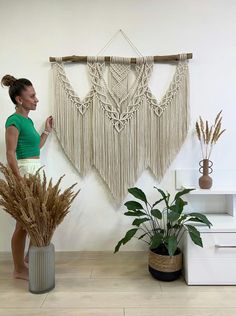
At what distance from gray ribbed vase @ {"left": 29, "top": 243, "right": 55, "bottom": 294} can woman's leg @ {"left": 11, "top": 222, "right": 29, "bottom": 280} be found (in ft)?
0.68

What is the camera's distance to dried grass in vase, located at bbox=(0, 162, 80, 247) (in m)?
1.51

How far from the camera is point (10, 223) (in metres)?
2.07

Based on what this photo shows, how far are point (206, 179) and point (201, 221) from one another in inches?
14.2

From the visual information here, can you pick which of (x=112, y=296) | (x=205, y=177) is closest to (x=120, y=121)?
(x=205, y=177)

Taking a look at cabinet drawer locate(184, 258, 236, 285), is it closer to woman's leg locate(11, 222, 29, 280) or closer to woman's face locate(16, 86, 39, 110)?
woman's leg locate(11, 222, 29, 280)

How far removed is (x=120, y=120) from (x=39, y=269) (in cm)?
Answer: 118

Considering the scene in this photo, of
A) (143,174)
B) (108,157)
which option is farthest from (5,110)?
(143,174)

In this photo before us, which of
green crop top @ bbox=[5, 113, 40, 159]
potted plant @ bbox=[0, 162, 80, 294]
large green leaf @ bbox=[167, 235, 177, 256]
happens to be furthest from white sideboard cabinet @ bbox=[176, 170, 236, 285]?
green crop top @ bbox=[5, 113, 40, 159]

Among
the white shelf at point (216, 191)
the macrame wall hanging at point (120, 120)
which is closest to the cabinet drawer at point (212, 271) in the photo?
the white shelf at point (216, 191)

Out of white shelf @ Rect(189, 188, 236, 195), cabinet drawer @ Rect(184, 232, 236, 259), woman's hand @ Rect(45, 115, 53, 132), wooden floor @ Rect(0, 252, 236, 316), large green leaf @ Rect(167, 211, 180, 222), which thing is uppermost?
woman's hand @ Rect(45, 115, 53, 132)

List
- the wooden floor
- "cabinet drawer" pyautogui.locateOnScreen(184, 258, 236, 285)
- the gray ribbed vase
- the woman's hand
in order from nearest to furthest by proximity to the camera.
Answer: the wooden floor < the gray ribbed vase < "cabinet drawer" pyautogui.locateOnScreen(184, 258, 236, 285) < the woman's hand

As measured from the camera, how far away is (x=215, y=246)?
1.67 m

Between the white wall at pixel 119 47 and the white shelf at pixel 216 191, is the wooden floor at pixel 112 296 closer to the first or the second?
the white wall at pixel 119 47

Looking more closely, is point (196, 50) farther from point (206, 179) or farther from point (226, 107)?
point (206, 179)
